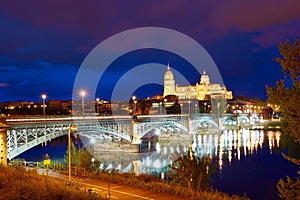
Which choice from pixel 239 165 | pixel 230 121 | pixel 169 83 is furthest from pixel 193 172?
pixel 169 83

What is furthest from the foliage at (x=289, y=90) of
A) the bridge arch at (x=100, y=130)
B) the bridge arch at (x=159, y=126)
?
the bridge arch at (x=159, y=126)

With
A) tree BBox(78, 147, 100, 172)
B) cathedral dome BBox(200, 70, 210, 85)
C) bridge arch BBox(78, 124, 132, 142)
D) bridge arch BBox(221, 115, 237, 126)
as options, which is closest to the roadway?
tree BBox(78, 147, 100, 172)

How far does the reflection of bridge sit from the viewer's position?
2564cm

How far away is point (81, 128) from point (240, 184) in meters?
16.3

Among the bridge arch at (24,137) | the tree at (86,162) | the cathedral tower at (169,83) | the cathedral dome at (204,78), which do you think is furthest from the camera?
the cathedral dome at (204,78)

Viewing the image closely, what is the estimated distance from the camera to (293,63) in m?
8.01

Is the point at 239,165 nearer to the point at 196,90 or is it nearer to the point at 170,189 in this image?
the point at 170,189

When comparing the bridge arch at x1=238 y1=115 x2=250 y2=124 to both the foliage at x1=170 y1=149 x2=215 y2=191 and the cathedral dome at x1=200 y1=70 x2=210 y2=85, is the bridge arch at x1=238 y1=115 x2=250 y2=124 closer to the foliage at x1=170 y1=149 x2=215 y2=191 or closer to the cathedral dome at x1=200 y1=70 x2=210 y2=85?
the cathedral dome at x1=200 y1=70 x2=210 y2=85

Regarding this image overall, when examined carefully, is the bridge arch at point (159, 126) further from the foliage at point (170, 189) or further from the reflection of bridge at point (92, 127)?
the foliage at point (170, 189)

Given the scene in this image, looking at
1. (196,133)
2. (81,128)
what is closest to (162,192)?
(81,128)

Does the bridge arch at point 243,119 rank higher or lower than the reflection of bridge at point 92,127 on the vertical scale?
lower

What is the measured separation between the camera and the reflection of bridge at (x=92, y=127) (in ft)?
84.1

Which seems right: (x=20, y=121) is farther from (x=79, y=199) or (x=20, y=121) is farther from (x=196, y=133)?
(x=196, y=133)

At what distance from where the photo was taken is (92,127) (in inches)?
1393
